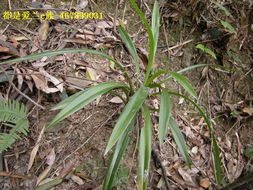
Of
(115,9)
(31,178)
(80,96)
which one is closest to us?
(80,96)

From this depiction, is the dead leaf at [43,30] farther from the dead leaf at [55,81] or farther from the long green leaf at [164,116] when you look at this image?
the long green leaf at [164,116]

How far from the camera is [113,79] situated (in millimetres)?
1474

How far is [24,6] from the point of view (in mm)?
1483

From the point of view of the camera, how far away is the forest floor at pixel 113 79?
1.19 meters

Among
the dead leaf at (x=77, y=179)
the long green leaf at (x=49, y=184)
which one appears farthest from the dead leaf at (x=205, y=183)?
the long green leaf at (x=49, y=184)

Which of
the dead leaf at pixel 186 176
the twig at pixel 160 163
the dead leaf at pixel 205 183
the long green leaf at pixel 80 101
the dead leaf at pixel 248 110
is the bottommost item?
the dead leaf at pixel 205 183

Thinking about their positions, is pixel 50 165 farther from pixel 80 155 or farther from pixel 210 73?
pixel 210 73

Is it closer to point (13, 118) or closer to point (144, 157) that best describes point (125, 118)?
point (144, 157)

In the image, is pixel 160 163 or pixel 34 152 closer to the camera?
pixel 34 152

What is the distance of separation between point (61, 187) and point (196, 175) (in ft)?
2.51

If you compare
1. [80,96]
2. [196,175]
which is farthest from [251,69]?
[80,96]

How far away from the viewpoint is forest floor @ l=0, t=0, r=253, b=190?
3.92ft

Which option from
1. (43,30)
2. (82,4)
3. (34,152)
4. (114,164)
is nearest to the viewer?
(114,164)

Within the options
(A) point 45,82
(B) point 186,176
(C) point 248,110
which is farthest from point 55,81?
(C) point 248,110
